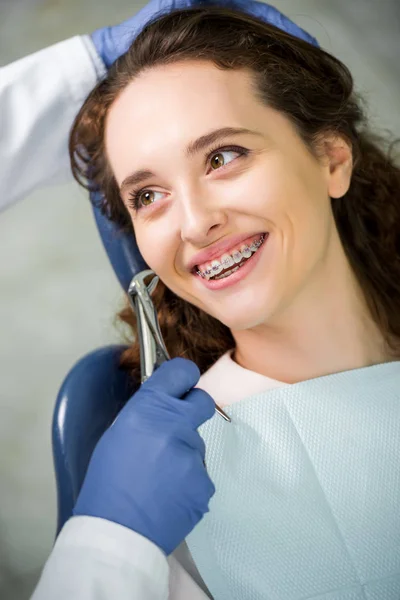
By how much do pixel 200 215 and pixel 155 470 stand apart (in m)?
0.45

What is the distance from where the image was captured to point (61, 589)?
Result: 1148mm

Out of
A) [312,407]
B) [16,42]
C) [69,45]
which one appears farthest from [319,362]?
[16,42]

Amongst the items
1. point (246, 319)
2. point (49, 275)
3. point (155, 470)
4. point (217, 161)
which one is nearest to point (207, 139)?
point (217, 161)

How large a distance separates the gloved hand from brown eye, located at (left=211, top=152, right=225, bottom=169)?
15.6 inches

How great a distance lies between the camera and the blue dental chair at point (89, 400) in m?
1.45

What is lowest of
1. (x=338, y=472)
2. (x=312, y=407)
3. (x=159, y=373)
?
(x=338, y=472)

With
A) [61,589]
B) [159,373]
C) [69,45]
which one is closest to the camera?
[61,589]

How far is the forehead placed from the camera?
132 centimetres

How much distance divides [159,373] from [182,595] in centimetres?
40

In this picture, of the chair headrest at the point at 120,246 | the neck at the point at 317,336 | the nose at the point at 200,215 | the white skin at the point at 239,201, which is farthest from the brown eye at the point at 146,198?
the neck at the point at 317,336

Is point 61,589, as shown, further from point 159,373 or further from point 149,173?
point 149,173

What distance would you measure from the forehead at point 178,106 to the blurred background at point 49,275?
1.26 m

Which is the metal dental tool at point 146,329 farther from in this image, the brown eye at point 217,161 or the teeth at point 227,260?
the brown eye at point 217,161

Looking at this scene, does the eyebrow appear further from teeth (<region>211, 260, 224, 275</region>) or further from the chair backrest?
the chair backrest
